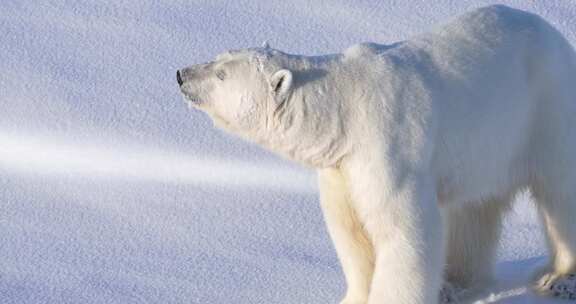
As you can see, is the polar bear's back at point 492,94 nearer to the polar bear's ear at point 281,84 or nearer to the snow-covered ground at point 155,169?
the polar bear's ear at point 281,84

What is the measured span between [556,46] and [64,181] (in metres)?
2.40

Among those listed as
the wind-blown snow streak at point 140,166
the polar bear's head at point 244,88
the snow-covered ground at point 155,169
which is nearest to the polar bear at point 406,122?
the polar bear's head at point 244,88

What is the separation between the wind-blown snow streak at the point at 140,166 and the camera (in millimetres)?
5680

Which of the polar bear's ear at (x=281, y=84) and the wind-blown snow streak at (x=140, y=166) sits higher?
the polar bear's ear at (x=281, y=84)

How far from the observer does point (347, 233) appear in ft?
12.9

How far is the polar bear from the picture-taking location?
3.65 m

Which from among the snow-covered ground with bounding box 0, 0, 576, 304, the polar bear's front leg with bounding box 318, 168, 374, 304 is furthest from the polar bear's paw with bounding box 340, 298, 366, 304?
the snow-covered ground with bounding box 0, 0, 576, 304

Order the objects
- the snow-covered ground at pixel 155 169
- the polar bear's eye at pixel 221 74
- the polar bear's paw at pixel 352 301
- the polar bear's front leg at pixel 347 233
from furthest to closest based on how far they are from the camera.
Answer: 1. the snow-covered ground at pixel 155 169
2. the polar bear's paw at pixel 352 301
3. the polar bear's front leg at pixel 347 233
4. the polar bear's eye at pixel 221 74

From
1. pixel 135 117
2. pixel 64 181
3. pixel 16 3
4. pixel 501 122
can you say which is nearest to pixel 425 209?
pixel 501 122

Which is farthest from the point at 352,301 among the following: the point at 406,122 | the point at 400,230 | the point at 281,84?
the point at 281,84

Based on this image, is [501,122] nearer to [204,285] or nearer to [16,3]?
[204,285]

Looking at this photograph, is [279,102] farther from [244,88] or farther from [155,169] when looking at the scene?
[155,169]

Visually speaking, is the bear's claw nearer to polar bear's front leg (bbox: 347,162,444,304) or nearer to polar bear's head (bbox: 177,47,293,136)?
polar bear's front leg (bbox: 347,162,444,304)

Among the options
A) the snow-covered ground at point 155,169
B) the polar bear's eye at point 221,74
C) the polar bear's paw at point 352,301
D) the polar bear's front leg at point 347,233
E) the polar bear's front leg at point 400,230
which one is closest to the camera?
the polar bear's front leg at point 400,230
